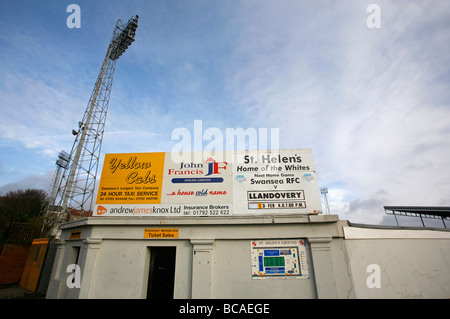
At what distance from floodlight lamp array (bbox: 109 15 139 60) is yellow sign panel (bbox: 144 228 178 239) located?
3362cm

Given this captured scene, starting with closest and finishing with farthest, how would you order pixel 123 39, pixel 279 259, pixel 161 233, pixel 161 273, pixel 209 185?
pixel 279 259, pixel 161 233, pixel 161 273, pixel 209 185, pixel 123 39

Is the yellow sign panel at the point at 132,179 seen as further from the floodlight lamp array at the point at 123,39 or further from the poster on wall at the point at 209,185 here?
the floodlight lamp array at the point at 123,39

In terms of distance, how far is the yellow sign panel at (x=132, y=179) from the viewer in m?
8.26

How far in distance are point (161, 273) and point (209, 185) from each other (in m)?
3.73

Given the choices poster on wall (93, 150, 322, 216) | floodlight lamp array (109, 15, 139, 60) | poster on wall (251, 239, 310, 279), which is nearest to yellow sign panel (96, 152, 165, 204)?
poster on wall (93, 150, 322, 216)

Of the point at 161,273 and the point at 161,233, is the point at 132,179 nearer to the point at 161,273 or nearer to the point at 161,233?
the point at 161,233

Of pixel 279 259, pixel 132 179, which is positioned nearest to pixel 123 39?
pixel 132 179

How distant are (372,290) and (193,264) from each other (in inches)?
232

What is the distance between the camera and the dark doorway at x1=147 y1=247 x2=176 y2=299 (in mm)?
7421

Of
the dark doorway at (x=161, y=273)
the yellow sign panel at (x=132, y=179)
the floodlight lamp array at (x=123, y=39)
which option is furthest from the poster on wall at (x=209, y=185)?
the floodlight lamp array at (x=123, y=39)

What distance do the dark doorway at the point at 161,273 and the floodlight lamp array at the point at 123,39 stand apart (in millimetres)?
33931

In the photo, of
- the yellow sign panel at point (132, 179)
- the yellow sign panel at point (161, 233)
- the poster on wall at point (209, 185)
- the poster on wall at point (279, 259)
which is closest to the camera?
the poster on wall at point (279, 259)

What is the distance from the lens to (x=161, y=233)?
7418 millimetres
